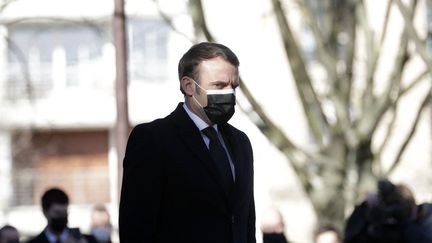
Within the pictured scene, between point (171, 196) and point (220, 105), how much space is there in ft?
1.44

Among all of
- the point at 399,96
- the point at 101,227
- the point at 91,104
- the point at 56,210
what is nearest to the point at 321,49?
the point at 399,96

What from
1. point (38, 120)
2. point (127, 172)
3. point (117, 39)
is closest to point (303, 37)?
point (38, 120)

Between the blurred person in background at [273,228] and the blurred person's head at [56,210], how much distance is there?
7.17 ft

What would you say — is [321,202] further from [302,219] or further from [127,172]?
[302,219]

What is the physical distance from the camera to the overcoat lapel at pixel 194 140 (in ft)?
18.0

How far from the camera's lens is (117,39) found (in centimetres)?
1530

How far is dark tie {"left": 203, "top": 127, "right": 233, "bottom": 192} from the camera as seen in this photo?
554cm

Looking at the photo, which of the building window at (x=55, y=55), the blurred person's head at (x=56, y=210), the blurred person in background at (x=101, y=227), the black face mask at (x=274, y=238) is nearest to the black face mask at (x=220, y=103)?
the blurred person's head at (x=56, y=210)

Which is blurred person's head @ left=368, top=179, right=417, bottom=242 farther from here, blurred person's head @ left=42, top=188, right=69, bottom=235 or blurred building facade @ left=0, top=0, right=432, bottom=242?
blurred building facade @ left=0, top=0, right=432, bottom=242

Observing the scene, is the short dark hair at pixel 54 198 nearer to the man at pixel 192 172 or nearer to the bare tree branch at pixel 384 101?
the man at pixel 192 172

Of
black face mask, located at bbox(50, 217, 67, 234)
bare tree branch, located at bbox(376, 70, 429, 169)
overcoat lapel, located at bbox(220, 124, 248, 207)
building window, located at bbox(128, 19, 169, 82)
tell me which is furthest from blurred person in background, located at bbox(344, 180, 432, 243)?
building window, located at bbox(128, 19, 169, 82)

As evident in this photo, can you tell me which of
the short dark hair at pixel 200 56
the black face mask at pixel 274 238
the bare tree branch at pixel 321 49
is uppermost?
the bare tree branch at pixel 321 49

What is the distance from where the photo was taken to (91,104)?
3444 centimetres

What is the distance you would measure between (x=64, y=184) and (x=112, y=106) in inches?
129
